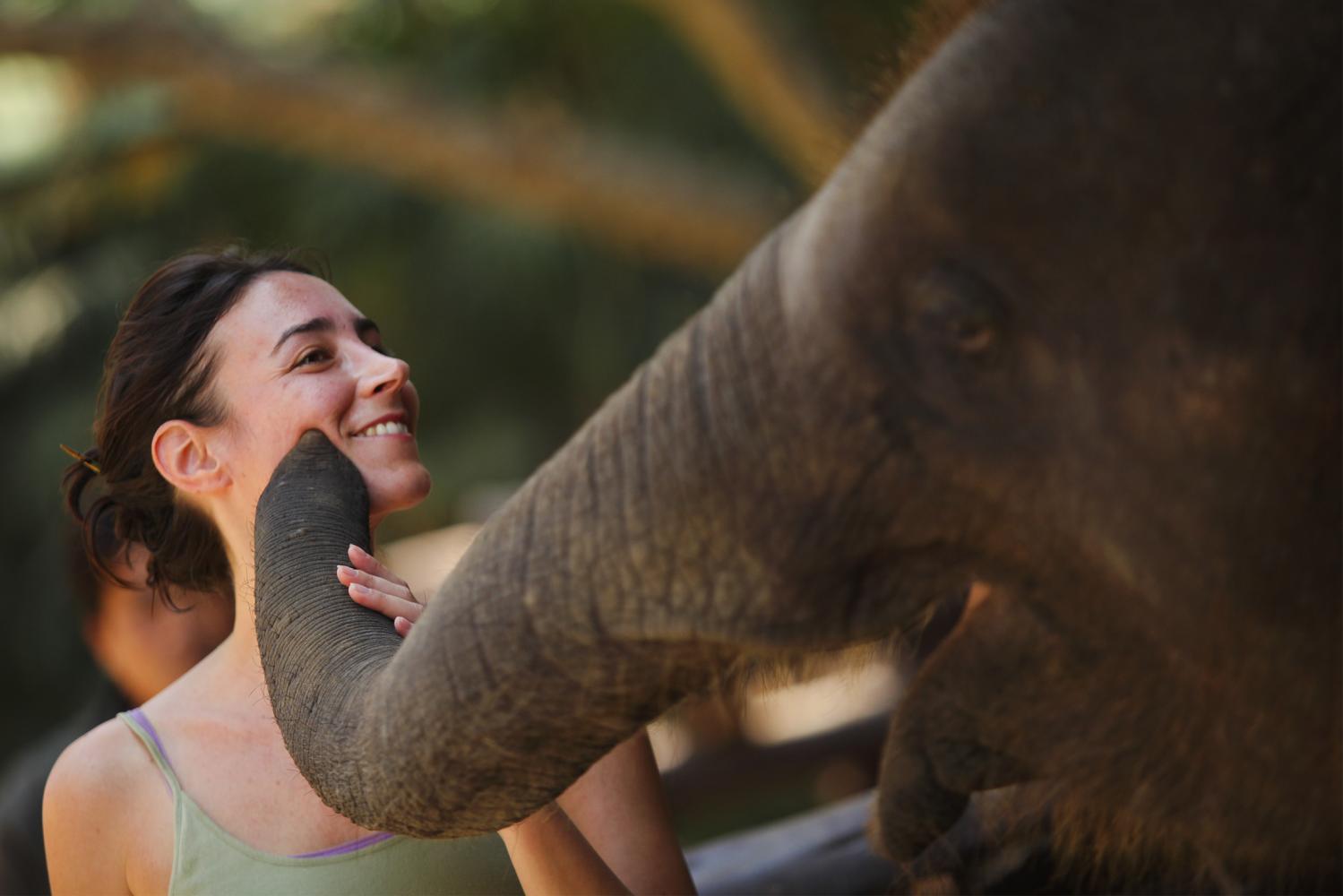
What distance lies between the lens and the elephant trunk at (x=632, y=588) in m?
1.39

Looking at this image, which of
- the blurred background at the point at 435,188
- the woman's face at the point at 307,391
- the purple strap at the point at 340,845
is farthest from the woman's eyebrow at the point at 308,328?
the blurred background at the point at 435,188

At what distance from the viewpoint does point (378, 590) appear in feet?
5.63

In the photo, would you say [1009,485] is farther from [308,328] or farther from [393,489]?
[308,328]

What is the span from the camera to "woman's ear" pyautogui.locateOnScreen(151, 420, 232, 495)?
2166 mm

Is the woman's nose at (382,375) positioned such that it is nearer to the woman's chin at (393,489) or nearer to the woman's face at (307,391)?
the woman's face at (307,391)

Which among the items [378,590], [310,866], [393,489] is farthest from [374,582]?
[310,866]

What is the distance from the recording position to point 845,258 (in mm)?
1355

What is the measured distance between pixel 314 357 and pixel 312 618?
58cm

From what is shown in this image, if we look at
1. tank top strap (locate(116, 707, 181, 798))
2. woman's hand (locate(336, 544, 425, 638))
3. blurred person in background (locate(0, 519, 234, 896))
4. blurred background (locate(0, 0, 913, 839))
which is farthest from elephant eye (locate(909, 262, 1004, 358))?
blurred background (locate(0, 0, 913, 839))

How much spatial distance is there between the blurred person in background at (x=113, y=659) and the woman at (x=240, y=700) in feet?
3.39

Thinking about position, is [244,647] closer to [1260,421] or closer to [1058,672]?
[1058,672]

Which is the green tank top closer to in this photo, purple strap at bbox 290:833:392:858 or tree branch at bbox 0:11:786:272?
purple strap at bbox 290:833:392:858

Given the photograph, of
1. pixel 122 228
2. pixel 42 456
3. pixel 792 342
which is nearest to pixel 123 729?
pixel 792 342

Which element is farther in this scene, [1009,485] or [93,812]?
[93,812]
